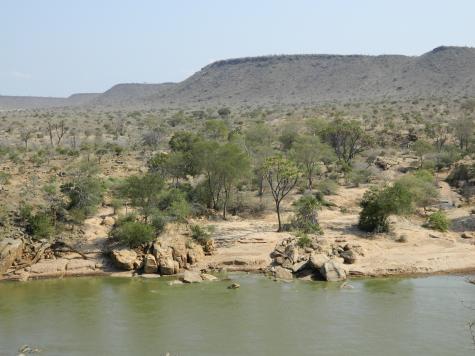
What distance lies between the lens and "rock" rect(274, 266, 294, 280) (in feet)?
84.8

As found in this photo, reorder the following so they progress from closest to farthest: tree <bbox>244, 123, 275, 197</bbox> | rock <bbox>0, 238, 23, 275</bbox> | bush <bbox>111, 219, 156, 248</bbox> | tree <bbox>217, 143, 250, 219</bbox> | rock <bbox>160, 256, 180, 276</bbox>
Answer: rock <bbox>0, 238, 23, 275</bbox> → rock <bbox>160, 256, 180, 276</bbox> → bush <bbox>111, 219, 156, 248</bbox> → tree <bbox>217, 143, 250, 219</bbox> → tree <bbox>244, 123, 275, 197</bbox>

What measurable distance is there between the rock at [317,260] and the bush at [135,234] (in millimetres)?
7271

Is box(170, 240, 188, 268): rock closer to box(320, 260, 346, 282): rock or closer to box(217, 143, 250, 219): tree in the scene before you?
box(320, 260, 346, 282): rock

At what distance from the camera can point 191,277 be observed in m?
25.5

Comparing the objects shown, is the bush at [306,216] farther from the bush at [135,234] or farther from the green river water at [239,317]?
the bush at [135,234]

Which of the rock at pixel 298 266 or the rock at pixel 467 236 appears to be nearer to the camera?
the rock at pixel 298 266

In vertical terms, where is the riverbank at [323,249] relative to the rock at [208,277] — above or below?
above

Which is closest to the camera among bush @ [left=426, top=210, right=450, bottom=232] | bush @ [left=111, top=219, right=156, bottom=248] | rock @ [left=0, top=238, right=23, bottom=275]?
rock @ [left=0, top=238, right=23, bottom=275]

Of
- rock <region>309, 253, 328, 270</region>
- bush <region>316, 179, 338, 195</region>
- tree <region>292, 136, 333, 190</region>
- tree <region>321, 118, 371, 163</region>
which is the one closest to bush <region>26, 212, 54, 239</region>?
rock <region>309, 253, 328, 270</region>

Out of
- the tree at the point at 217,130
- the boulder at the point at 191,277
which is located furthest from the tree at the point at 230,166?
the tree at the point at 217,130

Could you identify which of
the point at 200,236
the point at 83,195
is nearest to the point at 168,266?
the point at 200,236

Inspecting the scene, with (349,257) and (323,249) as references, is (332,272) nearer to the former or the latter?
(349,257)

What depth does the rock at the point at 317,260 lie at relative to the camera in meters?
25.8

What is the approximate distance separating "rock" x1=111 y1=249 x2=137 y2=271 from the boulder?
2738mm
